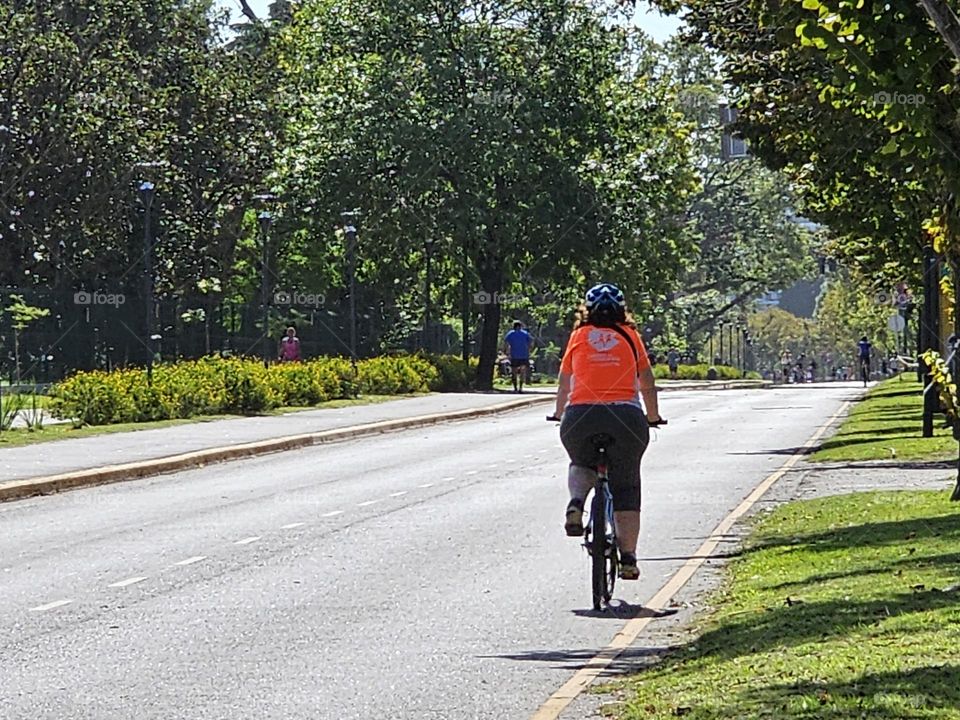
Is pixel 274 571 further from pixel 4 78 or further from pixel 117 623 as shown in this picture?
pixel 4 78

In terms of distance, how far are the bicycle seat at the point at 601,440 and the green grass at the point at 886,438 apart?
1289 cm

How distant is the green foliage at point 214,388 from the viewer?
33566 millimetres

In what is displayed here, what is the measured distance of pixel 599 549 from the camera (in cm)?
1203

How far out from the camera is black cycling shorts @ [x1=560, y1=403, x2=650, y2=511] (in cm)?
1217

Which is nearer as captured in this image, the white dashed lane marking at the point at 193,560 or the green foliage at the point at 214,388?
the white dashed lane marking at the point at 193,560

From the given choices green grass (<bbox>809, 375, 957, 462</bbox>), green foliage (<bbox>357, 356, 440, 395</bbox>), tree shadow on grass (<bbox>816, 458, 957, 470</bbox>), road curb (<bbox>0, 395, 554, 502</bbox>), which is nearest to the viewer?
road curb (<bbox>0, 395, 554, 502</bbox>)

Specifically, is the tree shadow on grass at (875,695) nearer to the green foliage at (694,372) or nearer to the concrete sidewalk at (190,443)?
the concrete sidewalk at (190,443)

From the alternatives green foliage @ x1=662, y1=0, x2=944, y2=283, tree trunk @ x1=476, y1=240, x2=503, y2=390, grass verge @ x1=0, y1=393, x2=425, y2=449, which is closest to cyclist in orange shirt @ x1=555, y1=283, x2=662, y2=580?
green foliage @ x1=662, y1=0, x2=944, y2=283

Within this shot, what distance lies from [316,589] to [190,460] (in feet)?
43.0

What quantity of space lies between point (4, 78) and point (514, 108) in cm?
1387

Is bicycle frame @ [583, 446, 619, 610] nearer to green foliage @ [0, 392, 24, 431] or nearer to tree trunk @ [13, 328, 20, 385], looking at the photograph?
green foliage @ [0, 392, 24, 431]

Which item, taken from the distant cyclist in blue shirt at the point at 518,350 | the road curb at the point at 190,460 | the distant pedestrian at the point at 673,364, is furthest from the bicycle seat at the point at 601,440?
the distant pedestrian at the point at 673,364

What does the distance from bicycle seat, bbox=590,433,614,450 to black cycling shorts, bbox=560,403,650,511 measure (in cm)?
2

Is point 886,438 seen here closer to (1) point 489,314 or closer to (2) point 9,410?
(2) point 9,410
